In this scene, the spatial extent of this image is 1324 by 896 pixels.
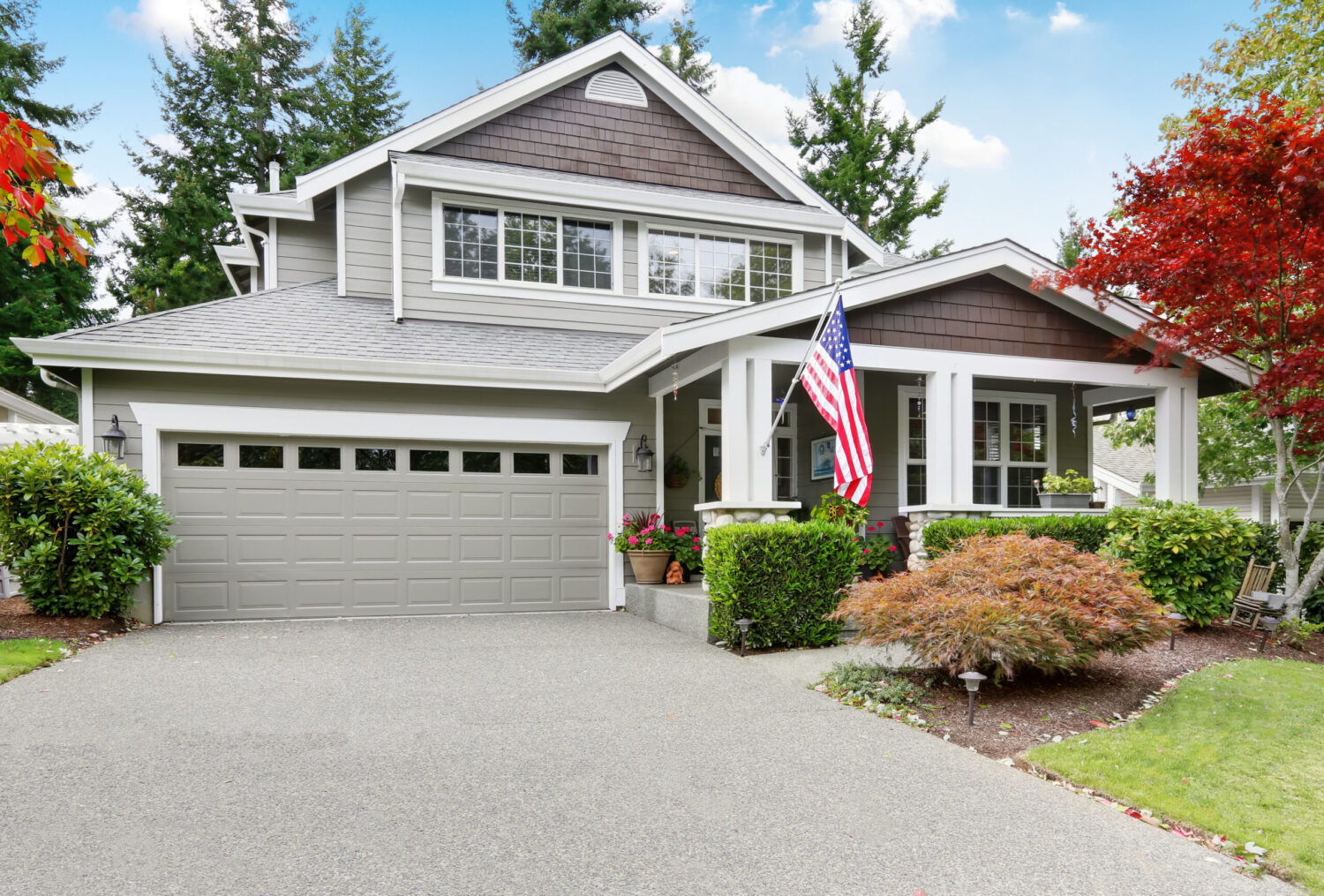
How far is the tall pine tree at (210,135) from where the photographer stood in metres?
21.7

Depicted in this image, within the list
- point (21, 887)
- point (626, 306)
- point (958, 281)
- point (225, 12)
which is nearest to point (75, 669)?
point (21, 887)

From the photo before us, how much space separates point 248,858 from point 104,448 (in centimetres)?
721

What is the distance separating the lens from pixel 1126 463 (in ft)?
72.1

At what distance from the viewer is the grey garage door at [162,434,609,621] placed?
905cm

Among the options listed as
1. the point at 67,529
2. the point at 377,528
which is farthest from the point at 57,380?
the point at 377,528

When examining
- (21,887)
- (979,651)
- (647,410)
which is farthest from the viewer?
(647,410)

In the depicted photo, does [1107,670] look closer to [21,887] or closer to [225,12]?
[21,887]

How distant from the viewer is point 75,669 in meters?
6.45

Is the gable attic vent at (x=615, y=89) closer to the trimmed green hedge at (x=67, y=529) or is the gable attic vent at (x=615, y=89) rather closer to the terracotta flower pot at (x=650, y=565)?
the terracotta flower pot at (x=650, y=565)

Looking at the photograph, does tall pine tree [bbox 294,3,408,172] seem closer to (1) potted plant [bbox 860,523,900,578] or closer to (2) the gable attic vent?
(2) the gable attic vent

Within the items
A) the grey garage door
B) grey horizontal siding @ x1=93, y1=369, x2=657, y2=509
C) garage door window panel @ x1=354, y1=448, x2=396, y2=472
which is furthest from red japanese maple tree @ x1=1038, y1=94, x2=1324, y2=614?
garage door window panel @ x1=354, y1=448, x2=396, y2=472

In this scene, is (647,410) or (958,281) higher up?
(958,281)

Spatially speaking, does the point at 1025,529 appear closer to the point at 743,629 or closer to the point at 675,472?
the point at 743,629

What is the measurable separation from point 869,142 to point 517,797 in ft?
78.9
